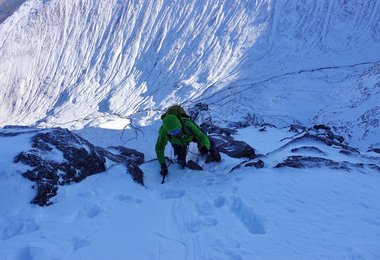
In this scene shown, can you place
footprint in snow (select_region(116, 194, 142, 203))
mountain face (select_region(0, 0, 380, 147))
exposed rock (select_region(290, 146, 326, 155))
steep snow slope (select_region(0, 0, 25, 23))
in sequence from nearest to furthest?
footprint in snow (select_region(116, 194, 142, 203)) < exposed rock (select_region(290, 146, 326, 155)) < mountain face (select_region(0, 0, 380, 147)) < steep snow slope (select_region(0, 0, 25, 23))

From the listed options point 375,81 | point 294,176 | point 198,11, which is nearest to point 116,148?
point 294,176

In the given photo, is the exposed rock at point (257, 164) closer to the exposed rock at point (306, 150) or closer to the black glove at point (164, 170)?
the black glove at point (164, 170)

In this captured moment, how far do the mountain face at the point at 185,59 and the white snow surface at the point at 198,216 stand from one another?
26.6 metres

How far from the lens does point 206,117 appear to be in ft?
115

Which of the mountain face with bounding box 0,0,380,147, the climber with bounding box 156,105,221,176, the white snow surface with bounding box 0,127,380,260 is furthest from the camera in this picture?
the mountain face with bounding box 0,0,380,147

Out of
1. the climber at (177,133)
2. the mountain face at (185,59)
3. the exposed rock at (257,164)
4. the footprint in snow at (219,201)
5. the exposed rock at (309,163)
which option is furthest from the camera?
the mountain face at (185,59)

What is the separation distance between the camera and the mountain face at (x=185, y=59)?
37375 millimetres

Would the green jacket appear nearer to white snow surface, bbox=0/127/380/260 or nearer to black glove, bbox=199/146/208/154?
black glove, bbox=199/146/208/154

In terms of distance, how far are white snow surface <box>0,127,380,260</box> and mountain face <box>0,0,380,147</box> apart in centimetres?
2658

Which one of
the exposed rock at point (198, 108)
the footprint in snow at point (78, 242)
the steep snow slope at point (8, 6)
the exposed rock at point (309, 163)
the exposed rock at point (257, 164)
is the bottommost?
the exposed rock at point (198, 108)

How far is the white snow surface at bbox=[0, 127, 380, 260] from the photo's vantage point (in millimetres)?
5273

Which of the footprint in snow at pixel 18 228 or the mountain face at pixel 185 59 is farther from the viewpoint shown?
the mountain face at pixel 185 59

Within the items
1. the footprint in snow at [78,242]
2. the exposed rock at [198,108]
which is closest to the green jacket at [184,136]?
the footprint in snow at [78,242]

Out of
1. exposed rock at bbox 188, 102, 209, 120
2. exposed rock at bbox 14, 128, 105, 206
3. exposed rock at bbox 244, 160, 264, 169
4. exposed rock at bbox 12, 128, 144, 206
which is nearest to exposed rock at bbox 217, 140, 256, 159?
exposed rock at bbox 244, 160, 264, 169
